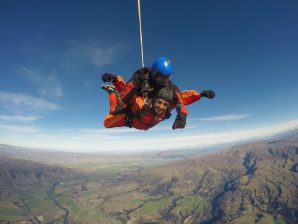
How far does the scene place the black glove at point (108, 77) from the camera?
9.02 meters

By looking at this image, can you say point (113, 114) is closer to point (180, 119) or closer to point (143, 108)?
point (143, 108)

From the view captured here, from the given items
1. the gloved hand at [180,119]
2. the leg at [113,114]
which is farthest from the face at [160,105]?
the leg at [113,114]

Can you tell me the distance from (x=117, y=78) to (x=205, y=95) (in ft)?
12.7

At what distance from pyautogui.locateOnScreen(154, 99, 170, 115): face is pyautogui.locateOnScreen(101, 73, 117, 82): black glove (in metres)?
1.92

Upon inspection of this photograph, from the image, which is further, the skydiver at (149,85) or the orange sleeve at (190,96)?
the orange sleeve at (190,96)

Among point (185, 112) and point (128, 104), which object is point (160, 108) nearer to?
point (185, 112)

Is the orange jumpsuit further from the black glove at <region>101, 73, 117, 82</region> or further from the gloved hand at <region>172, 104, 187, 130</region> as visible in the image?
the gloved hand at <region>172, 104, 187, 130</region>

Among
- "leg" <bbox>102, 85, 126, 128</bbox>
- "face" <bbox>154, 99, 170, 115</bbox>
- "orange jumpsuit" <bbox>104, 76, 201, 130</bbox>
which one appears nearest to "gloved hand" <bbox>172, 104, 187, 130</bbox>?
"face" <bbox>154, 99, 170, 115</bbox>

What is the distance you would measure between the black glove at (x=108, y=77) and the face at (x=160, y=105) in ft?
6.29

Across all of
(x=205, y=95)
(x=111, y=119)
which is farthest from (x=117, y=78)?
(x=205, y=95)

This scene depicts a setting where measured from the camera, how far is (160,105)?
901cm

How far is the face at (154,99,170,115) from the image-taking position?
8938 mm

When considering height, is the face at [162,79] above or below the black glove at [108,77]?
below

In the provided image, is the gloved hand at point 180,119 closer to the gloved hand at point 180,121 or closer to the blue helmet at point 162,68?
the gloved hand at point 180,121
